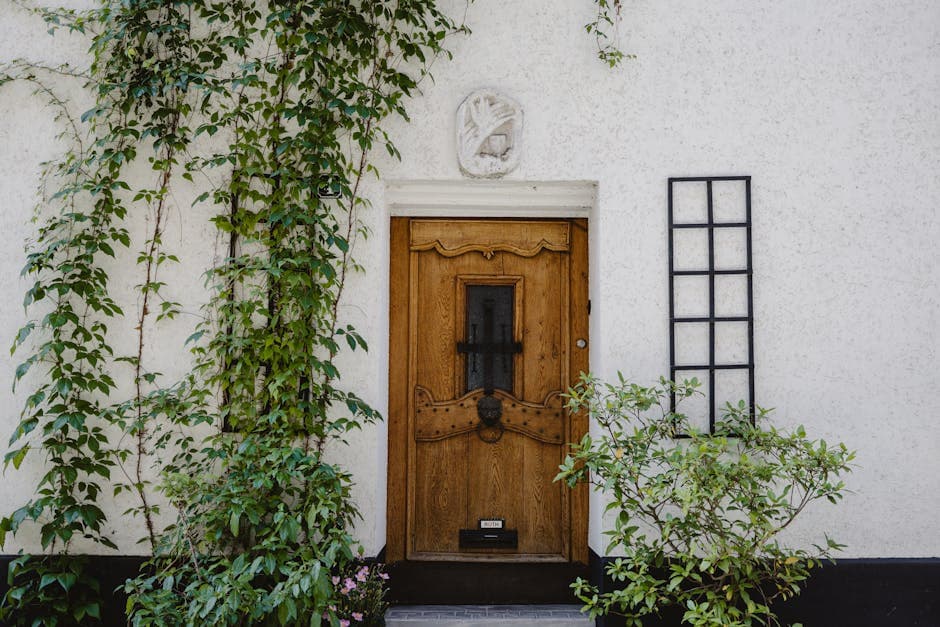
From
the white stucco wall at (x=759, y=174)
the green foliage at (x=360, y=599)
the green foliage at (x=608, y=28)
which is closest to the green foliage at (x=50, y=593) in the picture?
the white stucco wall at (x=759, y=174)

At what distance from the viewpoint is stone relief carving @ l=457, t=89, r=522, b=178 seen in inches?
133

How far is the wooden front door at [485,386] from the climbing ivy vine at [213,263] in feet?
1.26

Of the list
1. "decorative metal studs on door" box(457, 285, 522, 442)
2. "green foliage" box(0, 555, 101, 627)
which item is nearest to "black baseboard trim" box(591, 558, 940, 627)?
"decorative metal studs on door" box(457, 285, 522, 442)

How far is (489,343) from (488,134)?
1098 mm

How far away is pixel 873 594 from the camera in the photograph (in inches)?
130

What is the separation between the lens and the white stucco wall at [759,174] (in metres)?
3.35

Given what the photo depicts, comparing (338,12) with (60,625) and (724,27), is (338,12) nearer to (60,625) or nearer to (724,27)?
(724,27)

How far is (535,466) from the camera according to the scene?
362 cm

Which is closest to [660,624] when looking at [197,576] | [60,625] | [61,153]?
[197,576]

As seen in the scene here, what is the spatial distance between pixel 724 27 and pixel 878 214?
1.22m

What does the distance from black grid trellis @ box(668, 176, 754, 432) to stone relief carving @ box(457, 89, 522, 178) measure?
2.70ft

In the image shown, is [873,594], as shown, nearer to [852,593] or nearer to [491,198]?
[852,593]

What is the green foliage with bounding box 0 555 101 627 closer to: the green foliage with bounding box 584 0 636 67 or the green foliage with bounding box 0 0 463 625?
the green foliage with bounding box 0 0 463 625

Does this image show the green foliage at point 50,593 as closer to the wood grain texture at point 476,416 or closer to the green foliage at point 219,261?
the green foliage at point 219,261
